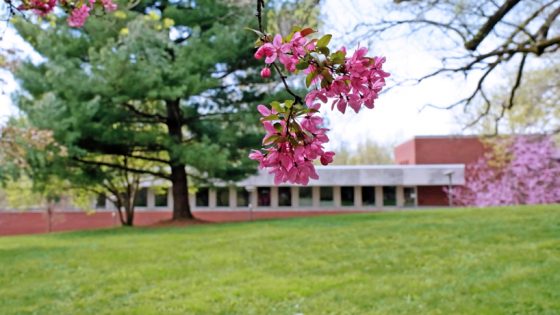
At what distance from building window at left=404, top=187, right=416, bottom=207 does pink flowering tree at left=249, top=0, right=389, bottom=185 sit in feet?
98.4

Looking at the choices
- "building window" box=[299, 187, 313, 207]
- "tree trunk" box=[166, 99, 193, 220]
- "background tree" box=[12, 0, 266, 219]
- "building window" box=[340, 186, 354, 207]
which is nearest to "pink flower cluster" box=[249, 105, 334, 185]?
"background tree" box=[12, 0, 266, 219]

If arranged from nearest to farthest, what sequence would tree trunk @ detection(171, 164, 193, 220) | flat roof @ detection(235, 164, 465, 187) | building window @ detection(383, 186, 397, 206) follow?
tree trunk @ detection(171, 164, 193, 220)
flat roof @ detection(235, 164, 465, 187)
building window @ detection(383, 186, 397, 206)

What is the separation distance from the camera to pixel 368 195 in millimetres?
31328

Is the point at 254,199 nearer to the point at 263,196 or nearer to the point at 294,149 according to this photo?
the point at 263,196

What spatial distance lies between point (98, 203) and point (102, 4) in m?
29.2

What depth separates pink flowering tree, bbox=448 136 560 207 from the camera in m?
22.0

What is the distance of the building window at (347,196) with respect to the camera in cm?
3136

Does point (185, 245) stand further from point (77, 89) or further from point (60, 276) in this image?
point (77, 89)

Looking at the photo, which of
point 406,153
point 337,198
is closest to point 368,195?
point 337,198

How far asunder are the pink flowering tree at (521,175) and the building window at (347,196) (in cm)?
676

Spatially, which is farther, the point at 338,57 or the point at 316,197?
the point at 316,197

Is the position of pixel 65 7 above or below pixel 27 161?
above

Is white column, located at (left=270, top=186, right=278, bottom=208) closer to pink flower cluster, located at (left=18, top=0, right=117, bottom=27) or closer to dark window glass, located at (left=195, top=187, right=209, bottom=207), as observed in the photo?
dark window glass, located at (left=195, top=187, right=209, bottom=207)

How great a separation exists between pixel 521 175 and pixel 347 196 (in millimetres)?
10596
